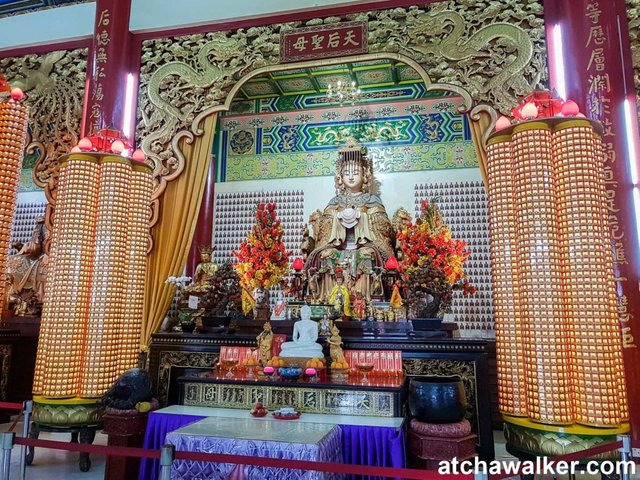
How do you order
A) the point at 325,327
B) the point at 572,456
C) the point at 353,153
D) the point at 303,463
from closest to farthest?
the point at 303,463 → the point at 572,456 → the point at 325,327 → the point at 353,153

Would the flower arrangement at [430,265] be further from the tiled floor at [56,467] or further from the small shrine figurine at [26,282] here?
the small shrine figurine at [26,282]

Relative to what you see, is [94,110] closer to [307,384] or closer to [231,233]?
[231,233]

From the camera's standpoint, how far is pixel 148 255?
16.4ft

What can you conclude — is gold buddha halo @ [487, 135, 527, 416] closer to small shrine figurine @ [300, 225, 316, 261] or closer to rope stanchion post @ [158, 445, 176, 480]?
rope stanchion post @ [158, 445, 176, 480]

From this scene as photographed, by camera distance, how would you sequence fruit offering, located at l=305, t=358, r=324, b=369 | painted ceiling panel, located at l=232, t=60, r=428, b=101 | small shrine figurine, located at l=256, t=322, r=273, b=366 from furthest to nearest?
1. painted ceiling panel, located at l=232, t=60, r=428, b=101
2. small shrine figurine, located at l=256, t=322, r=273, b=366
3. fruit offering, located at l=305, t=358, r=324, b=369

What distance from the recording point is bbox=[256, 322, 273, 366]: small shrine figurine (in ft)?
13.2

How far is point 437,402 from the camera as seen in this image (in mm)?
3023

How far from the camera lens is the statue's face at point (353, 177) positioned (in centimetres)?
631

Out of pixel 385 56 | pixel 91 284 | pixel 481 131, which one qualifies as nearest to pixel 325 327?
pixel 91 284

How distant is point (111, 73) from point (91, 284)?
2488 mm

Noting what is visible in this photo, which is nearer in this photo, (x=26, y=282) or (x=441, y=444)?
(x=441, y=444)

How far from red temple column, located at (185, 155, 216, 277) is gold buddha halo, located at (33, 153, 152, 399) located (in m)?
2.47

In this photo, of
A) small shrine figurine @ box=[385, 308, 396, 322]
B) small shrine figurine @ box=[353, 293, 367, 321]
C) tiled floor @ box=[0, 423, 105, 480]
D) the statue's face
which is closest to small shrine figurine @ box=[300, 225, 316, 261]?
the statue's face

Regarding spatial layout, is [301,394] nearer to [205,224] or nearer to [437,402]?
[437,402]
